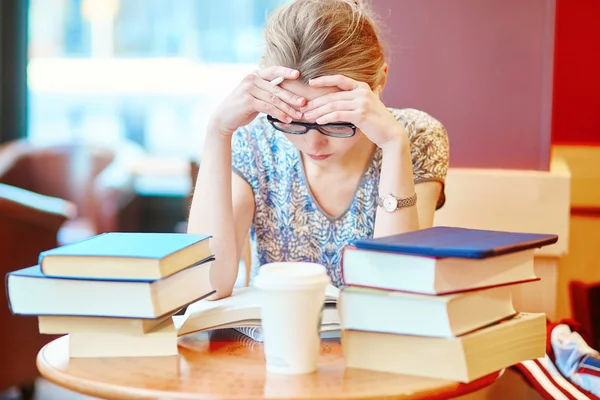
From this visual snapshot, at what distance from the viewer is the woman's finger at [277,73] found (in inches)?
54.0

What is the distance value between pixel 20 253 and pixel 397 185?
6.56 feet

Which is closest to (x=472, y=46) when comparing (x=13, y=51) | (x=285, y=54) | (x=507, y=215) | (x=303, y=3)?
(x=507, y=215)

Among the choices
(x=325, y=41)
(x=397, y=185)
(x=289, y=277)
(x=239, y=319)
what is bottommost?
(x=239, y=319)

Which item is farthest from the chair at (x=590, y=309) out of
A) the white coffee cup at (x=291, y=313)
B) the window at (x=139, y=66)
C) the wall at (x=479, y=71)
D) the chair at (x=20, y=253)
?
the window at (x=139, y=66)

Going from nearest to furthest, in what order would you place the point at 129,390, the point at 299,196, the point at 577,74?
1. the point at 129,390
2. the point at 299,196
3. the point at 577,74

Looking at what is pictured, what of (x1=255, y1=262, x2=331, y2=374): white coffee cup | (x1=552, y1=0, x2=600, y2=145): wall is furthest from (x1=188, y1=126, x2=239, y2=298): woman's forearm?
(x1=552, y1=0, x2=600, y2=145): wall

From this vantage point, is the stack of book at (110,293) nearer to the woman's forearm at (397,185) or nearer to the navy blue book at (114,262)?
the navy blue book at (114,262)

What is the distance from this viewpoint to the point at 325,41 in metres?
1.48

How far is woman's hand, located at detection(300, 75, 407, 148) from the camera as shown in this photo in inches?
52.4

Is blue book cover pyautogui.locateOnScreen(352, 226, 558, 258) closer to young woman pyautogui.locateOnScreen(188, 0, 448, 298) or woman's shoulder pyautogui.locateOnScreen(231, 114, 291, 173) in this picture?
young woman pyautogui.locateOnScreen(188, 0, 448, 298)

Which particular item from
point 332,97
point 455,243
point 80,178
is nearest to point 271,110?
point 332,97

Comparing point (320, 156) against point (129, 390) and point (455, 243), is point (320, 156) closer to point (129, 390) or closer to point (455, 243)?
point (455, 243)

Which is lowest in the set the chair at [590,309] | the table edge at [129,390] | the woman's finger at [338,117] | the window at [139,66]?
the chair at [590,309]

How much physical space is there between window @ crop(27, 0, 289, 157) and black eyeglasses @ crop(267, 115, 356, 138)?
4.60 metres
